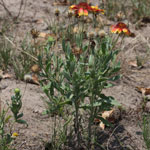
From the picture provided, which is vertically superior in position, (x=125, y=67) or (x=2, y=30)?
(x=2, y=30)

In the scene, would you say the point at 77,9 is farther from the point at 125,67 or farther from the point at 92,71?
the point at 125,67

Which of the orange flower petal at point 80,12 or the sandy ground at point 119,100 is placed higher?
the orange flower petal at point 80,12

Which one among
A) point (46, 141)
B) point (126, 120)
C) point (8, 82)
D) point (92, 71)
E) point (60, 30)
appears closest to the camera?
point (92, 71)

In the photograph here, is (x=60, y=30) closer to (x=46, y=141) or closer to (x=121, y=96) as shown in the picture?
(x=121, y=96)

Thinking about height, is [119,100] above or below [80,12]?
below

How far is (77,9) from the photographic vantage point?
88.8 inches

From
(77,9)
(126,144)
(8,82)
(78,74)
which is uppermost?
(77,9)

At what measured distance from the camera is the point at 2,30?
355 centimetres

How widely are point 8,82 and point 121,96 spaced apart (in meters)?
1.06

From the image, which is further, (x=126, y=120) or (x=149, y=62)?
(x=149, y=62)

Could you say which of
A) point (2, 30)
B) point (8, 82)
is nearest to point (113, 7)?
point (2, 30)

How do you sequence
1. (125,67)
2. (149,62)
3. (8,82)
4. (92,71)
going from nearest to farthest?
(92,71) → (8,82) → (125,67) → (149,62)

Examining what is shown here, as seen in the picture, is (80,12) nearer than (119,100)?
Yes

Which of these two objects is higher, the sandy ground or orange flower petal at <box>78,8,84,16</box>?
orange flower petal at <box>78,8,84,16</box>
